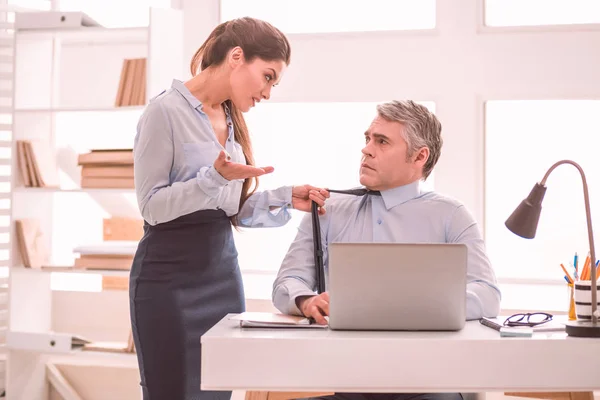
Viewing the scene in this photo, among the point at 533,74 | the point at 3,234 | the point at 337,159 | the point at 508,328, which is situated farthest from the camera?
the point at 3,234

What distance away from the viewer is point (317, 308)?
176 centimetres

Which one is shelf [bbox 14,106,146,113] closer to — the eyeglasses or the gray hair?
the gray hair

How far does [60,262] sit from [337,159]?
1.44m

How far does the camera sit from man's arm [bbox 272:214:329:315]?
2012 mm

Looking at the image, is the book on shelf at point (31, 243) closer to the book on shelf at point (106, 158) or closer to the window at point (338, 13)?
the book on shelf at point (106, 158)

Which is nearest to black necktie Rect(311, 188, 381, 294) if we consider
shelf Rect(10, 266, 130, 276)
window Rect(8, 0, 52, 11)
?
shelf Rect(10, 266, 130, 276)

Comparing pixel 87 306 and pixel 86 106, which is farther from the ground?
pixel 86 106

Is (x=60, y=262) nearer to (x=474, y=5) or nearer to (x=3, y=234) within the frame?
(x=3, y=234)

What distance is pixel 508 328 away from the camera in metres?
1.53

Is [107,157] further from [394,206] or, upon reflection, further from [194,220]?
[394,206]

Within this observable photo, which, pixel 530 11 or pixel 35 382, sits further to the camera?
pixel 35 382

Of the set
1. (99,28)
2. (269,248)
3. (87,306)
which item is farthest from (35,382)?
(99,28)

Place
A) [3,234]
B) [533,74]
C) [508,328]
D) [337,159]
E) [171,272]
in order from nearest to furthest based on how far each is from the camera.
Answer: [508,328], [171,272], [533,74], [337,159], [3,234]

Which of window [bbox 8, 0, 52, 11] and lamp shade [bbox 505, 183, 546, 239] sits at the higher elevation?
window [bbox 8, 0, 52, 11]
